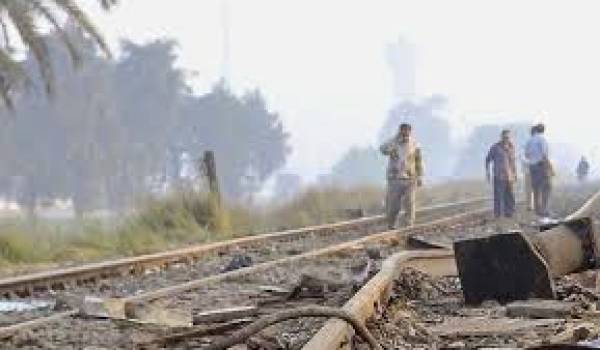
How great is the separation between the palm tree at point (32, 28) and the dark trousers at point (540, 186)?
25.0ft

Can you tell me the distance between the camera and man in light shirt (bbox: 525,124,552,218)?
1788 centimetres

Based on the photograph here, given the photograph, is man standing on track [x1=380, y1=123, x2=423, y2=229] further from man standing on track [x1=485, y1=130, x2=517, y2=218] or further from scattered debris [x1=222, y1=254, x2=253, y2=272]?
scattered debris [x1=222, y1=254, x2=253, y2=272]

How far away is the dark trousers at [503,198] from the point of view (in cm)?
1770

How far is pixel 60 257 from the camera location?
14.1 meters

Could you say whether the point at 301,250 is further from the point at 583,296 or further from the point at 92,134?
the point at 92,134

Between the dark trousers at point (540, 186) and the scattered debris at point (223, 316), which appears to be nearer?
the scattered debris at point (223, 316)

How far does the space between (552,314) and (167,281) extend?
4668mm

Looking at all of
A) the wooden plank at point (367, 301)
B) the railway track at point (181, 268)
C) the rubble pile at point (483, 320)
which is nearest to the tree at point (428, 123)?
the railway track at point (181, 268)

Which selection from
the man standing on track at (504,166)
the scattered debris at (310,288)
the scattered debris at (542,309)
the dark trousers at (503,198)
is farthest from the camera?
the dark trousers at (503,198)

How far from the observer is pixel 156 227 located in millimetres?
17453

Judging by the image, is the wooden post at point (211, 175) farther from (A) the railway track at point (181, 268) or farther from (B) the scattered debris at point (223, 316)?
(B) the scattered debris at point (223, 316)

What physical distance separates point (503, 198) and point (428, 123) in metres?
105

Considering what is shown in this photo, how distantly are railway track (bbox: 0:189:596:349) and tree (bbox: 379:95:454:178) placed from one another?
103 meters

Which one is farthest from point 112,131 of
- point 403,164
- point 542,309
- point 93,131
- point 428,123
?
point 428,123
